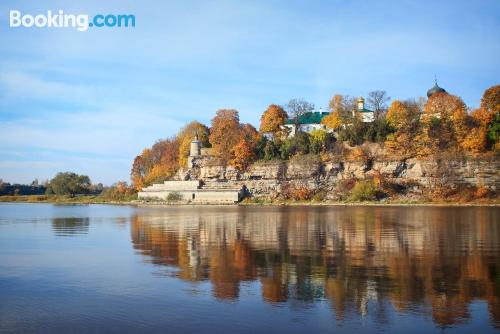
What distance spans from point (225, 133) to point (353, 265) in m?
77.7

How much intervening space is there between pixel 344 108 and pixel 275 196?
72.2 ft

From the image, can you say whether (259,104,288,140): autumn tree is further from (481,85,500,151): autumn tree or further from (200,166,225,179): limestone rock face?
(481,85,500,151): autumn tree

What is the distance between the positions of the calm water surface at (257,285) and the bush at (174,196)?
206 ft

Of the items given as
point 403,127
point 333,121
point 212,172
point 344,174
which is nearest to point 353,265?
point 344,174

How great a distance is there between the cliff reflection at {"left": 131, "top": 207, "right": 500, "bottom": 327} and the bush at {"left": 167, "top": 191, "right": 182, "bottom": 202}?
5977 centimetres

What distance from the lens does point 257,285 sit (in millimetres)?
13023

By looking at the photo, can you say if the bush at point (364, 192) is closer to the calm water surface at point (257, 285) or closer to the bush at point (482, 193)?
the bush at point (482, 193)

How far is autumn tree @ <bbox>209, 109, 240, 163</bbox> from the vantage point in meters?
Answer: 89.9

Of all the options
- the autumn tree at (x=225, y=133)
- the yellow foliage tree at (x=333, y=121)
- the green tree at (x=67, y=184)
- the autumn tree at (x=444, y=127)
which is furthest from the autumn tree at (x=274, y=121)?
the green tree at (x=67, y=184)

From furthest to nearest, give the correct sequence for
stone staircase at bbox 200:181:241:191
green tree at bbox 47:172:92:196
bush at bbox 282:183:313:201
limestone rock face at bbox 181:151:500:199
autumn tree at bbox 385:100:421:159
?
green tree at bbox 47:172:92:196
stone staircase at bbox 200:181:241:191
bush at bbox 282:183:313:201
autumn tree at bbox 385:100:421:159
limestone rock face at bbox 181:151:500:199

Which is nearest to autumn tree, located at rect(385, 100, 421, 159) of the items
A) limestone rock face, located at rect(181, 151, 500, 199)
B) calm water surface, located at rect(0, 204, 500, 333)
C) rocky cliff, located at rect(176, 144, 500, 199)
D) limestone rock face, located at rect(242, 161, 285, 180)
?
rocky cliff, located at rect(176, 144, 500, 199)

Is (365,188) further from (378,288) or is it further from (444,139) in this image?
(378,288)

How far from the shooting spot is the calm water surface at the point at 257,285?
971cm

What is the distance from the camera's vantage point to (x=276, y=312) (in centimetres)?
1035
